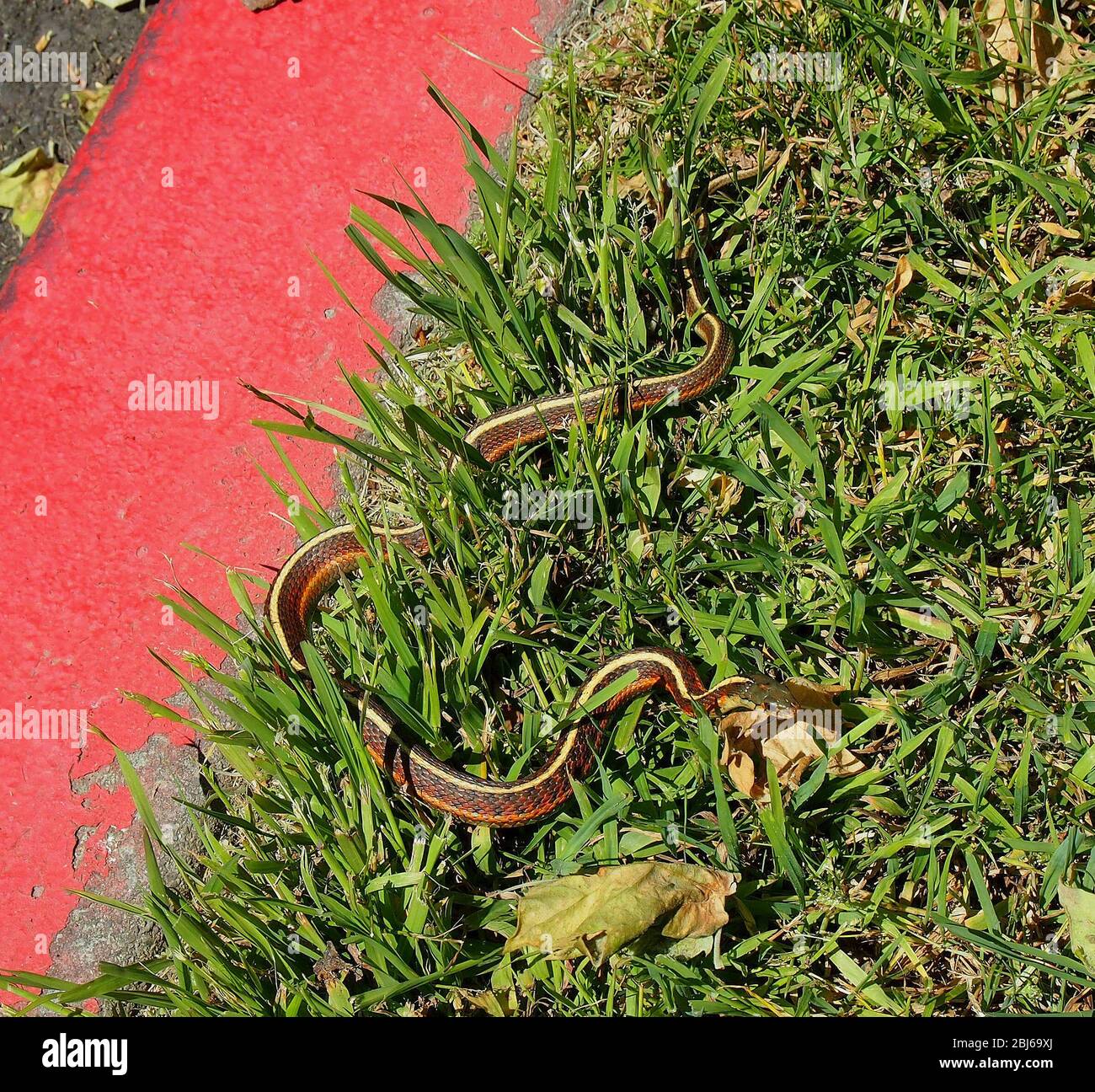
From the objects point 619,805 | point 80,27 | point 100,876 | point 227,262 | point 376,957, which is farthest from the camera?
A: point 80,27

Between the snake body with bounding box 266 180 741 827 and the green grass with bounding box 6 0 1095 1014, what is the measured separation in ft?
0.23

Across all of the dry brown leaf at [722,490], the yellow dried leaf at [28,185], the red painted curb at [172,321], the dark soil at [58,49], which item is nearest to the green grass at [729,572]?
the dry brown leaf at [722,490]

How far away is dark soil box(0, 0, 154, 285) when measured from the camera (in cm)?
419

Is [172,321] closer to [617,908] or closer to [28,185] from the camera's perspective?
[28,185]

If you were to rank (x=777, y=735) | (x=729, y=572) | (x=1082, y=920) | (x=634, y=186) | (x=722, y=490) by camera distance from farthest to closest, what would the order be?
(x=634, y=186)
(x=722, y=490)
(x=729, y=572)
(x=777, y=735)
(x=1082, y=920)

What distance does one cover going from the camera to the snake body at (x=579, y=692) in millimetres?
2703

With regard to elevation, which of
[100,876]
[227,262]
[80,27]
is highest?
[80,27]

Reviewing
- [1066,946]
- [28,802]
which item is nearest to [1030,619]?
[1066,946]

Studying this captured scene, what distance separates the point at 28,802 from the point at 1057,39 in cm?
402

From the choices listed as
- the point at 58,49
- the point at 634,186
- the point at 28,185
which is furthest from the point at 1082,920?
the point at 58,49

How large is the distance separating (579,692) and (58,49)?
3.63 metres

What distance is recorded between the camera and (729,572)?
2914 mm
